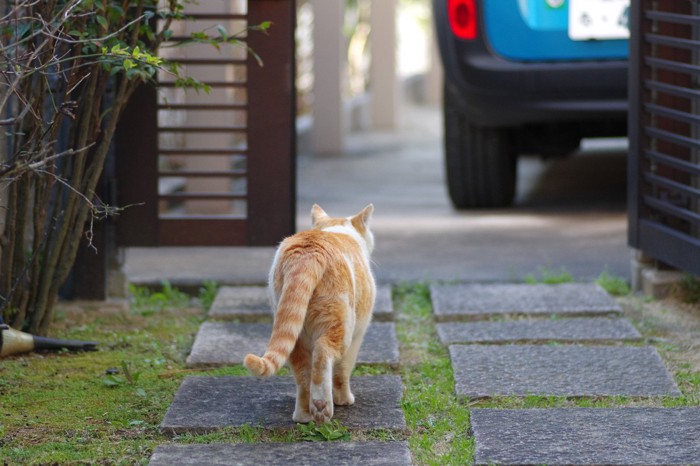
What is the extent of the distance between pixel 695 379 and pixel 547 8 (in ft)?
8.45

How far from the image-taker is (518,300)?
4.77 m

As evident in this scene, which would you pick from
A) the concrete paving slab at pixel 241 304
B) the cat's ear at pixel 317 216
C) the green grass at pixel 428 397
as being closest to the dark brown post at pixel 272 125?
the concrete paving slab at pixel 241 304

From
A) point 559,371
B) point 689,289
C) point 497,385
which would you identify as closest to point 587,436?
point 497,385

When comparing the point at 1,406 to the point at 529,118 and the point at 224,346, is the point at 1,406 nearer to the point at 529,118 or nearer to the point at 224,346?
the point at 224,346

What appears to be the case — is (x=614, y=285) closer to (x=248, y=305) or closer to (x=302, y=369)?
(x=248, y=305)

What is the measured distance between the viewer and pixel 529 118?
6.03m

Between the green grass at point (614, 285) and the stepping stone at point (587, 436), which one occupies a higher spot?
the green grass at point (614, 285)

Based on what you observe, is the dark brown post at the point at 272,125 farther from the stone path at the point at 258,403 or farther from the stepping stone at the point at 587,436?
the stepping stone at the point at 587,436

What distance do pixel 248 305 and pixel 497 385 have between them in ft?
4.76

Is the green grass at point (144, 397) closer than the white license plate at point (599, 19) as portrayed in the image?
Yes

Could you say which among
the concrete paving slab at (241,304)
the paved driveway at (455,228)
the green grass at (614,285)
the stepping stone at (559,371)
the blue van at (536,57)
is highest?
the blue van at (536,57)

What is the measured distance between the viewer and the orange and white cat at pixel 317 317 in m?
3.04

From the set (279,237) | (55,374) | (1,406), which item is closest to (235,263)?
(279,237)

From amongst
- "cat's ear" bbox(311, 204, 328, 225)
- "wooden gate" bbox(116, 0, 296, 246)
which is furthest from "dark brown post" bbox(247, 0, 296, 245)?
"cat's ear" bbox(311, 204, 328, 225)
